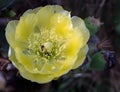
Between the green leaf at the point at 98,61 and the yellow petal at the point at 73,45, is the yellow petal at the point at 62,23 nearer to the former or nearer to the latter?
the yellow petal at the point at 73,45

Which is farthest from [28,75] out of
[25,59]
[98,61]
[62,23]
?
[98,61]

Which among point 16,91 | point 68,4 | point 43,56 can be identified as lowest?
point 16,91

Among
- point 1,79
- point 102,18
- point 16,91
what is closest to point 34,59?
point 1,79

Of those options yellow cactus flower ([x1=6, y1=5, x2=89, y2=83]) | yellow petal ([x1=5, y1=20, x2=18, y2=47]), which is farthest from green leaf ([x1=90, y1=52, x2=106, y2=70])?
yellow petal ([x1=5, y1=20, x2=18, y2=47])

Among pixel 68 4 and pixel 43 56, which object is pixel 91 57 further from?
pixel 68 4

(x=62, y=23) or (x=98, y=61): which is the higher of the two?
(x=62, y=23)

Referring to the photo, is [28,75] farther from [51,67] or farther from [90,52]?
[90,52]

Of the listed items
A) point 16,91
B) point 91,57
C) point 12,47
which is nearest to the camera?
point 12,47
